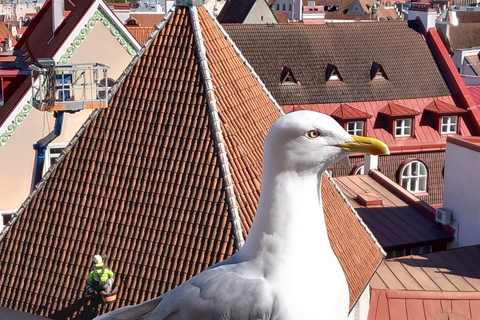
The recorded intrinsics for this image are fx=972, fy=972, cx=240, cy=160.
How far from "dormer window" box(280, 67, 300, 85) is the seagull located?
3555 centimetres

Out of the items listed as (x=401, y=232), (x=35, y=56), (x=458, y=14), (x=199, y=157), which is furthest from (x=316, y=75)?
(x=458, y=14)

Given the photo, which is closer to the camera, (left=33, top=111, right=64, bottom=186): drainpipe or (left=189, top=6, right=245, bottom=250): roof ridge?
(left=189, top=6, right=245, bottom=250): roof ridge

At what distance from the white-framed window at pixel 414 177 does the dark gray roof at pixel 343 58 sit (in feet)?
10.9

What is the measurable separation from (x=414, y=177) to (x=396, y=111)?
2.95 m

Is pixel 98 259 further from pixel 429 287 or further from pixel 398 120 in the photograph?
pixel 398 120

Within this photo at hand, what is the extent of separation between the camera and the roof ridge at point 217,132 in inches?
549

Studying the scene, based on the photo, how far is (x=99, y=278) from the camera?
563 inches

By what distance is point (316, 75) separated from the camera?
140 feet

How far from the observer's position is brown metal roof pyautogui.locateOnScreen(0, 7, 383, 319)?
1434cm

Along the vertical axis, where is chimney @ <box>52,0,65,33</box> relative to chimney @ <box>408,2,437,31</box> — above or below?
below

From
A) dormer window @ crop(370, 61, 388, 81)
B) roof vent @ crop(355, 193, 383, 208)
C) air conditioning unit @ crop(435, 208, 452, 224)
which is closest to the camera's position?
air conditioning unit @ crop(435, 208, 452, 224)

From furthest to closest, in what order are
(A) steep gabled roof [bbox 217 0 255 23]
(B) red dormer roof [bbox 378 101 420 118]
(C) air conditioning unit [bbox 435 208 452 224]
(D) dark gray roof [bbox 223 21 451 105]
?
(A) steep gabled roof [bbox 217 0 255 23] → (D) dark gray roof [bbox 223 21 451 105] → (B) red dormer roof [bbox 378 101 420 118] → (C) air conditioning unit [bbox 435 208 452 224]

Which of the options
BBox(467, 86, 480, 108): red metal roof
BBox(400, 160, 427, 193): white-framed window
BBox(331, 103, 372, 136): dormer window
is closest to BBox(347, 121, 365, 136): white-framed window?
BBox(331, 103, 372, 136): dormer window

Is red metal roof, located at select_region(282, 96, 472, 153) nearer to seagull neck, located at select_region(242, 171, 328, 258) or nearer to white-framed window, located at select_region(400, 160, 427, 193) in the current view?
white-framed window, located at select_region(400, 160, 427, 193)
